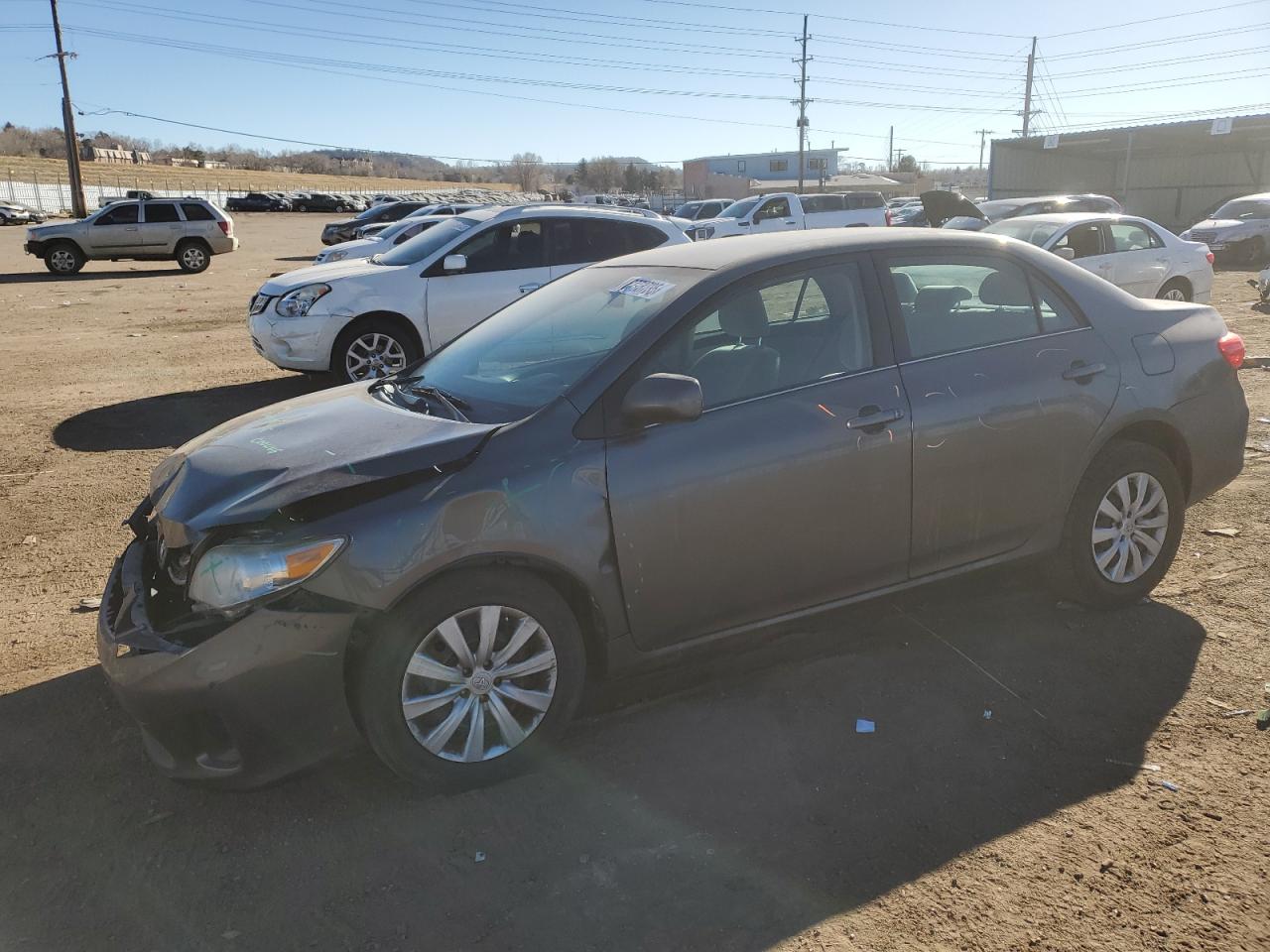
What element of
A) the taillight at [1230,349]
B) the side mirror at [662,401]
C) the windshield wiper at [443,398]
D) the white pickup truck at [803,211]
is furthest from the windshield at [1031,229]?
the white pickup truck at [803,211]

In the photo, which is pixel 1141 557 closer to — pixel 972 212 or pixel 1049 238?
pixel 1049 238

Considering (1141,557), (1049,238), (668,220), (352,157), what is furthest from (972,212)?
(352,157)

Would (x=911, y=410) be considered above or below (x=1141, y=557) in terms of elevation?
above

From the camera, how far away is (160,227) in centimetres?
2409

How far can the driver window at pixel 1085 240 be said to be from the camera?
11.8 meters

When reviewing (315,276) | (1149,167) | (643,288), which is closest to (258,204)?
(1149,167)

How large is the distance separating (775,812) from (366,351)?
22.9ft

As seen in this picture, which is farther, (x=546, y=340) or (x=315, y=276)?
(x=315, y=276)

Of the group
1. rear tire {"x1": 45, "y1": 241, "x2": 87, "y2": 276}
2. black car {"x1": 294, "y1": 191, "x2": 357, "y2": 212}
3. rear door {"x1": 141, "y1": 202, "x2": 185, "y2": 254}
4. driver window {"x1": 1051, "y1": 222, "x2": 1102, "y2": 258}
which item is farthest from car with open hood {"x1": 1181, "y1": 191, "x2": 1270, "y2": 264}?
black car {"x1": 294, "y1": 191, "x2": 357, "y2": 212}

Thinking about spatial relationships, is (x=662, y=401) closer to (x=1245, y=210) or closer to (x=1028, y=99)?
(x=1245, y=210)

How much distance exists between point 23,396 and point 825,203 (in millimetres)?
23736

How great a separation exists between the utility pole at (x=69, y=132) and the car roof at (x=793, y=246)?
48.0m

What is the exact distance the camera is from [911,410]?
3.70 metres

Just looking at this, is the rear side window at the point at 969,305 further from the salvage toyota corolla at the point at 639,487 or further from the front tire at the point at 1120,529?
the front tire at the point at 1120,529
